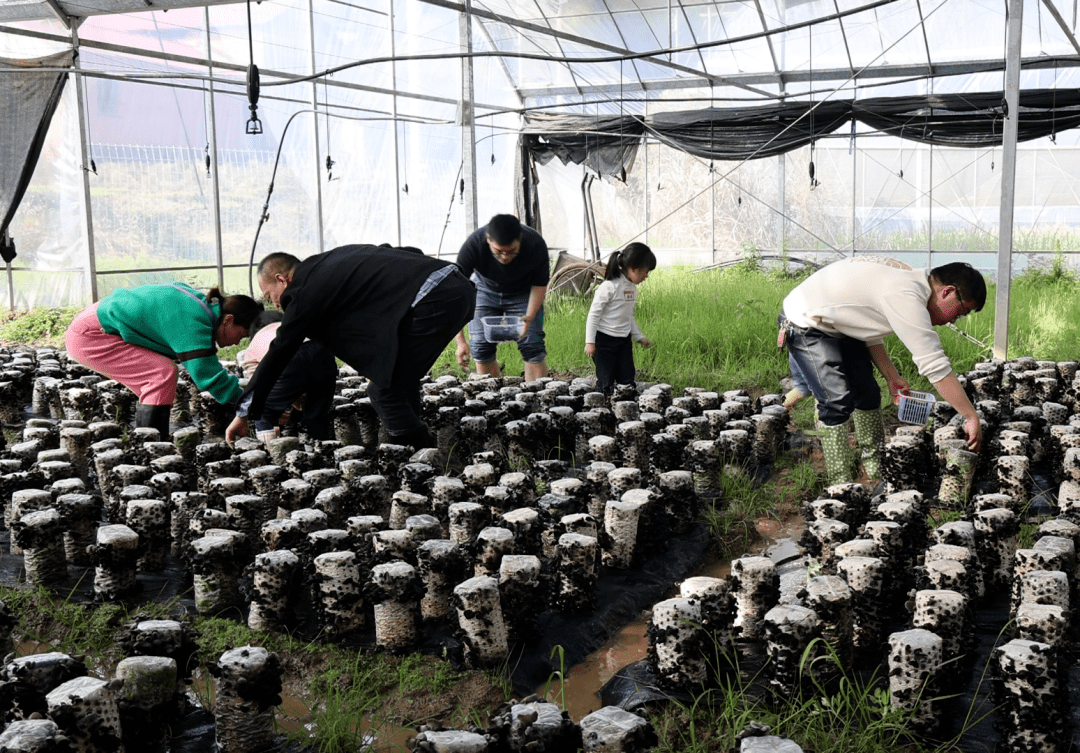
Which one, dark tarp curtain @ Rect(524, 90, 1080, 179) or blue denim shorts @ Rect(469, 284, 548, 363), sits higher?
dark tarp curtain @ Rect(524, 90, 1080, 179)

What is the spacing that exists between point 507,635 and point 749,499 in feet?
4.89

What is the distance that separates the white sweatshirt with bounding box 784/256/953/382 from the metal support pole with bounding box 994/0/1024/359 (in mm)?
2124

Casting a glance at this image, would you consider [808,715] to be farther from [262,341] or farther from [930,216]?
[930,216]

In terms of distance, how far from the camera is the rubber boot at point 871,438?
3612mm

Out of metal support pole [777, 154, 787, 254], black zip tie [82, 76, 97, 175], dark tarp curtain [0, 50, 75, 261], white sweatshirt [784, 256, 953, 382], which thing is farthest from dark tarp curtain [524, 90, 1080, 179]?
white sweatshirt [784, 256, 953, 382]

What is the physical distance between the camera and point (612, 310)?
4.79 meters

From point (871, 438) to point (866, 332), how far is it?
0.51m

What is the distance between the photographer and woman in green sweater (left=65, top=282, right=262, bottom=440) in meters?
3.73

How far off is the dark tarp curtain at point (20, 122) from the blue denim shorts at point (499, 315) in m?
3.45

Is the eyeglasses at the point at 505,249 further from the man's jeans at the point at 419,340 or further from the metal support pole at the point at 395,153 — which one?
the metal support pole at the point at 395,153

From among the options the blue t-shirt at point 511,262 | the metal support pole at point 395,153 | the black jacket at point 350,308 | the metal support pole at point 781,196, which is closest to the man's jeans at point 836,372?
the black jacket at point 350,308

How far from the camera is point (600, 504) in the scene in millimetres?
3186

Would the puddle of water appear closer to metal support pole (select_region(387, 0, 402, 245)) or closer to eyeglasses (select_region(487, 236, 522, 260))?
eyeglasses (select_region(487, 236, 522, 260))

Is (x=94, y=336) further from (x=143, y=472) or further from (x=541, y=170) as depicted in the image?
(x=541, y=170)
